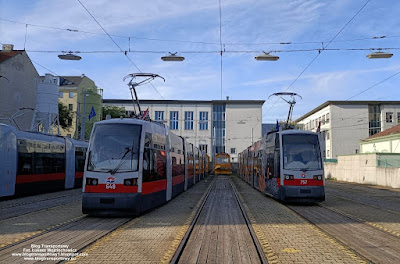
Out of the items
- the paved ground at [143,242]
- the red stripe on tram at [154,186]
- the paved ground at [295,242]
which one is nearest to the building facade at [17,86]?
the red stripe on tram at [154,186]

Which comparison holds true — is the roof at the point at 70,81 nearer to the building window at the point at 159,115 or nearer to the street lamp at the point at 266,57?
the building window at the point at 159,115

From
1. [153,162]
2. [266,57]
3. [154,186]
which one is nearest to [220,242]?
[154,186]

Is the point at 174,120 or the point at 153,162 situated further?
the point at 174,120

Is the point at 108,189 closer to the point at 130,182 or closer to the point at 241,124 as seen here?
the point at 130,182

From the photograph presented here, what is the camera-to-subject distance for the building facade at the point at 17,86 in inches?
1615

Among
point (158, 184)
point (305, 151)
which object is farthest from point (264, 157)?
point (158, 184)

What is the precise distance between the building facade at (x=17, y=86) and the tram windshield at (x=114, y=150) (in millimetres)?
33307

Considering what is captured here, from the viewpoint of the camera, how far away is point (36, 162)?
18.5 meters

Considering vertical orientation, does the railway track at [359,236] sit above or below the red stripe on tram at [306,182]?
below

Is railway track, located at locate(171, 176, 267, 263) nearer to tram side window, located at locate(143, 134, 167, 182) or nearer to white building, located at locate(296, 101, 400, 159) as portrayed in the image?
tram side window, located at locate(143, 134, 167, 182)

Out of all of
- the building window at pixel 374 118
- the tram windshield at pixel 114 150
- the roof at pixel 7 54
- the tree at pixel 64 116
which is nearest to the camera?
the tram windshield at pixel 114 150

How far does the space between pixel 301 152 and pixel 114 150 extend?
25.2ft

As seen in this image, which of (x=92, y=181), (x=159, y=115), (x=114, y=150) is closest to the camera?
(x=92, y=181)

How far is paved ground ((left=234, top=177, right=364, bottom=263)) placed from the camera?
6215 millimetres
